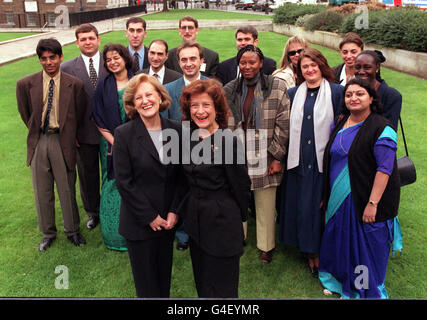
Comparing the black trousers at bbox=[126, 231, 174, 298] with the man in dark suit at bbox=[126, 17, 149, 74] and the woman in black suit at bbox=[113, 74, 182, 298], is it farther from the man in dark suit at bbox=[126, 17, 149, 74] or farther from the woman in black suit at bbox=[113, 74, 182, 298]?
the man in dark suit at bbox=[126, 17, 149, 74]

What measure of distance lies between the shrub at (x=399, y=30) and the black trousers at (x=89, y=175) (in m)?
12.7

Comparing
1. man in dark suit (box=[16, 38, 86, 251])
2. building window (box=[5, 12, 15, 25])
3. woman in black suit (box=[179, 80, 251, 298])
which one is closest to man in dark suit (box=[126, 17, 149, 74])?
man in dark suit (box=[16, 38, 86, 251])

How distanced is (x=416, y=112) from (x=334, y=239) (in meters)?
7.29

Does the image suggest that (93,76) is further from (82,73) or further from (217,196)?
(217,196)

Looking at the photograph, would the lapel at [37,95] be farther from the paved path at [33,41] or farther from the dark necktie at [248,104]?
the paved path at [33,41]

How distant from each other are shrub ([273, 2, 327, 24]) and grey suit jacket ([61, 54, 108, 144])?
2178cm

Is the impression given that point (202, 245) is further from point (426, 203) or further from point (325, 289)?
point (426, 203)

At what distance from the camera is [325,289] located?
3787 mm

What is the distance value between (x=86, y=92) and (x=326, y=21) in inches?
735

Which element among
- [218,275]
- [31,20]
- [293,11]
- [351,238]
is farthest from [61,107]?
[31,20]

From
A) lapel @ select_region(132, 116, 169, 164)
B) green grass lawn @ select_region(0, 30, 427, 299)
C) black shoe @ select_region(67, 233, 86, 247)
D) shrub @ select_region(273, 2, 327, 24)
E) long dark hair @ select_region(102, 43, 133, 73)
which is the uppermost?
shrub @ select_region(273, 2, 327, 24)

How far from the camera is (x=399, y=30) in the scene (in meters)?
14.3

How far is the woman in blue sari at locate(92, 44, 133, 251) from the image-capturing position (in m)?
4.24

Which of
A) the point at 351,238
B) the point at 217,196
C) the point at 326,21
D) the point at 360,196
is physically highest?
the point at 326,21
